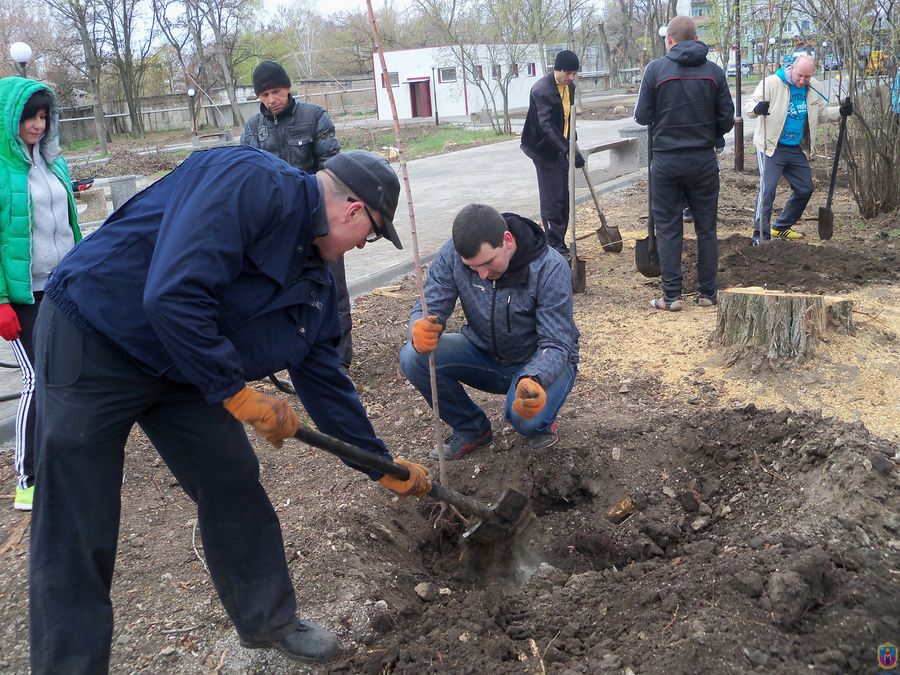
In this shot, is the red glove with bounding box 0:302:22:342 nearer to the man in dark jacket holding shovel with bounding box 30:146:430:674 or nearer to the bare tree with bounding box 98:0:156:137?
the man in dark jacket holding shovel with bounding box 30:146:430:674

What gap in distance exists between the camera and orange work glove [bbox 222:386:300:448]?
2.15 meters

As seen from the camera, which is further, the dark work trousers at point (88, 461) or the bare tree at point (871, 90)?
the bare tree at point (871, 90)

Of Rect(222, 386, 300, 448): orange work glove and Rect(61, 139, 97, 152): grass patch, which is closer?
Rect(222, 386, 300, 448): orange work glove

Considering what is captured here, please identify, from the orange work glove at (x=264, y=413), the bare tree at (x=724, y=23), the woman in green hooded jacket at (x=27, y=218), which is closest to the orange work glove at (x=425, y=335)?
the orange work glove at (x=264, y=413)

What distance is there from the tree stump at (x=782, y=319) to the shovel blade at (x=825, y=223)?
3.04 m

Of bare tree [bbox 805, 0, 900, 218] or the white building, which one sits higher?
the white building

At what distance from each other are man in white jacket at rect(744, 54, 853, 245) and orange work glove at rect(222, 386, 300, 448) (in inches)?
243

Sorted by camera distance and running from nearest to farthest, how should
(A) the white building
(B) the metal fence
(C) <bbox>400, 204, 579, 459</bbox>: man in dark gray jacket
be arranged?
(C) <bbox>400, 204, 579, 459</bbox>: man in dark gray jacket → (B) the metal fence → (A) the white building

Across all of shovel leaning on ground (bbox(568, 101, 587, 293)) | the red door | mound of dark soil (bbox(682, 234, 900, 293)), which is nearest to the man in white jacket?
mound of dark soil (bbox(682, 234, 900, 293))

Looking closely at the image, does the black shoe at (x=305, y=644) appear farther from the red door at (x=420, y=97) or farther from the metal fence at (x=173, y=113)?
the red door at (x=420, y=97)

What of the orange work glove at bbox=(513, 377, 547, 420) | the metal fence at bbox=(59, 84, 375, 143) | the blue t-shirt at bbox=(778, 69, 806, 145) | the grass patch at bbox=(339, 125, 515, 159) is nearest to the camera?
the orange work glove at bbox=(513, 377, 547, 420)

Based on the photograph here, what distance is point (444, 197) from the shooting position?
1232 centimetres

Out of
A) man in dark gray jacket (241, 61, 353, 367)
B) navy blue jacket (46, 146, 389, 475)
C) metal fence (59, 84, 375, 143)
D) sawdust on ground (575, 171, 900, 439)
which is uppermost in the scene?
metal fence (59, 84, 375, 143)

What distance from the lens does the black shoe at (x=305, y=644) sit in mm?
2549
